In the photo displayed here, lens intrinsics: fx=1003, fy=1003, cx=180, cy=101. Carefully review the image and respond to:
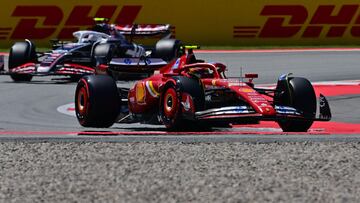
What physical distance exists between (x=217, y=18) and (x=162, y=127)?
65.4ft

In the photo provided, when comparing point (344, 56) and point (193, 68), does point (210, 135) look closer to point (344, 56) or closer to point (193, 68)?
point (193, 68)

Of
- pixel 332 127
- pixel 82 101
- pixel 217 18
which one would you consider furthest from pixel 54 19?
pixel 332 127

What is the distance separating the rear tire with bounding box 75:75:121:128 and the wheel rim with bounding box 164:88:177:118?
2.60ft

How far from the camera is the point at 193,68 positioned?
12.8 m

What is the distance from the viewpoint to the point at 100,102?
12.4 m

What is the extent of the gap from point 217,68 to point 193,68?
1.04 ft

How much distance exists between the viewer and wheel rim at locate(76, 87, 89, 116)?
12.5 meters

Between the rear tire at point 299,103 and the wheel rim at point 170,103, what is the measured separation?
1.29 metres

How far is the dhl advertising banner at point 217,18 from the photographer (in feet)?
106

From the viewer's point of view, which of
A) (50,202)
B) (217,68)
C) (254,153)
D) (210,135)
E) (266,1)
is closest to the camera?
(50,202)

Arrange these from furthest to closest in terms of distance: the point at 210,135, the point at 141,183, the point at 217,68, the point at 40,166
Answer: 1. the point at 217,68
2. the point at 210,135
3. the point at 40,166
4. the point at 141,183

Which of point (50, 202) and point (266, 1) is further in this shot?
point (266, 1)

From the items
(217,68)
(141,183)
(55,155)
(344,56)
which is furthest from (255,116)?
(344,56)

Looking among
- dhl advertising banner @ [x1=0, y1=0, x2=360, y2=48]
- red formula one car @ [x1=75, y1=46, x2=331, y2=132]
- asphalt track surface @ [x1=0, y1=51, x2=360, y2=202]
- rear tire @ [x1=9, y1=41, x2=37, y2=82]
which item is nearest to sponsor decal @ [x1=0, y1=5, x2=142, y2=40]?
dhl advertising banner @ [x1=0, y1=0, x2=360, y2=48]
